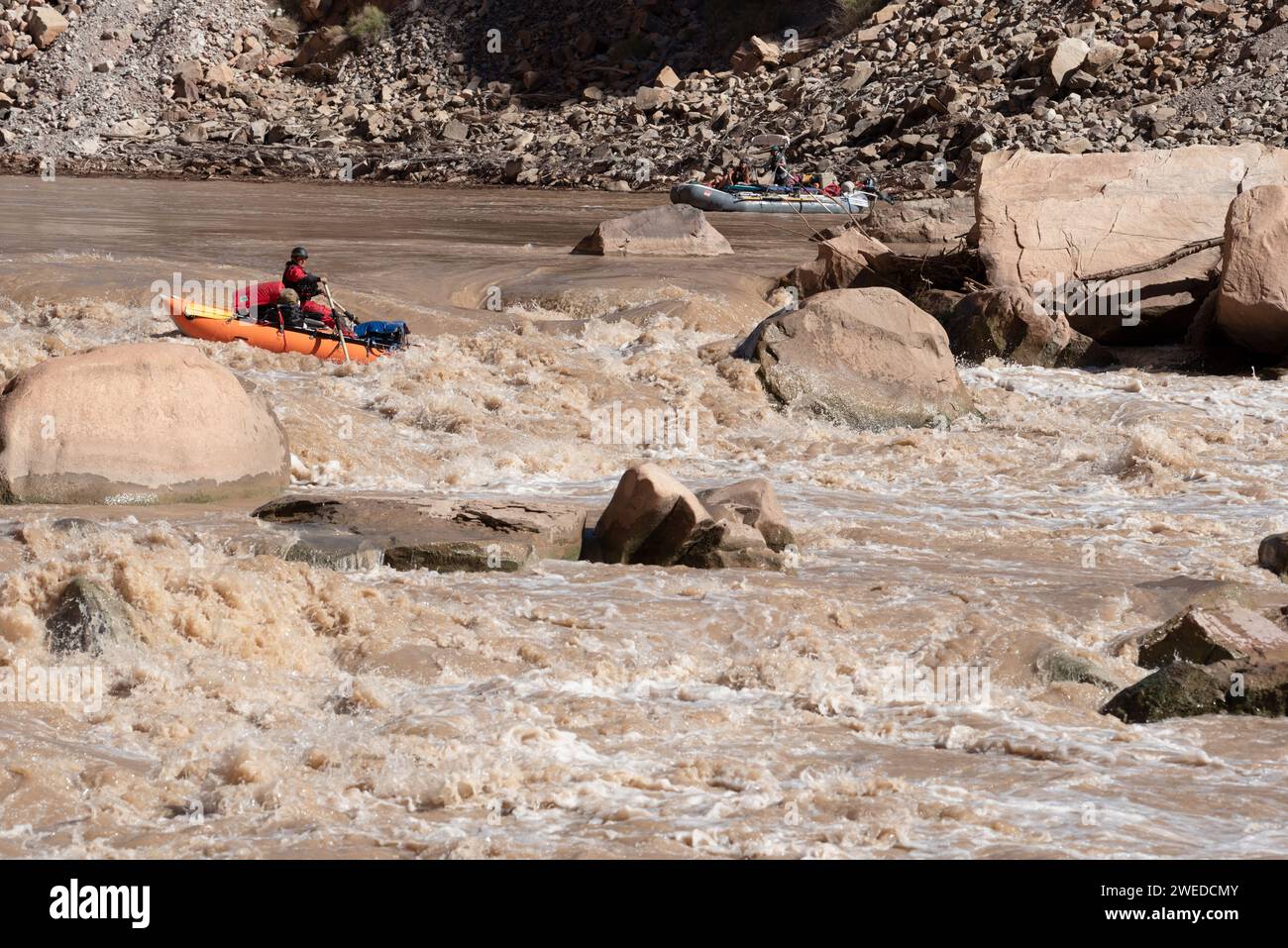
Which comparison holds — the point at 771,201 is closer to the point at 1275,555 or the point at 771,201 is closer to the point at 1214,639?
the point at 1275,555

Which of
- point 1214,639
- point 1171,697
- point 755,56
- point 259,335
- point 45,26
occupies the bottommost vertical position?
point 1171,697

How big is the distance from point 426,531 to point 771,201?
60.3 ft

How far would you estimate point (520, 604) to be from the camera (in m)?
7.28

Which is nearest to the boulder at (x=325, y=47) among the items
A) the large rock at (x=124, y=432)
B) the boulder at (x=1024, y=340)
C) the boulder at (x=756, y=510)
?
the boulder at (x=1024, y=340)

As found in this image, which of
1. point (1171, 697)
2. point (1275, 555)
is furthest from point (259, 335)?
A: point (1171, 697)

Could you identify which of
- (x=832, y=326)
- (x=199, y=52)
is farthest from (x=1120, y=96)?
(x=199, y=52)

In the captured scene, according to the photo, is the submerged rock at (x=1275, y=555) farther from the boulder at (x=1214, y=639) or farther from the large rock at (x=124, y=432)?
the large rock at (x=124, y=432)

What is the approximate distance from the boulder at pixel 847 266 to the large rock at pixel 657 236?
2.03 m

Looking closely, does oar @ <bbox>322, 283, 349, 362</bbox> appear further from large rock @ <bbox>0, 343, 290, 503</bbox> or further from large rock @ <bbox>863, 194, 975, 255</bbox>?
large rock @ <bbox>863, 194, 975, 255</bbox>

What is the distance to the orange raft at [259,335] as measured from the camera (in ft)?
40.7

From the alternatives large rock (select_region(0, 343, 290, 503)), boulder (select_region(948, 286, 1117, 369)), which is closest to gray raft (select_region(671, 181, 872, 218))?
boulder (select_region(948, 286, 1117, 369))

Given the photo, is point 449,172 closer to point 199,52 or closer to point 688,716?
point 199,52

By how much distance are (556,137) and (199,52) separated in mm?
12076

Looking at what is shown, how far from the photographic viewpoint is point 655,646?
6.88 m
